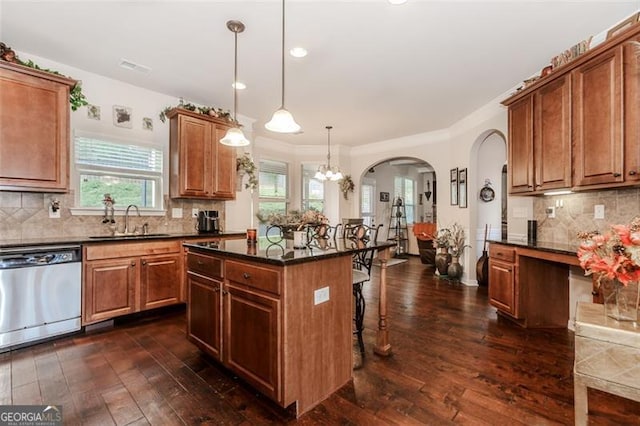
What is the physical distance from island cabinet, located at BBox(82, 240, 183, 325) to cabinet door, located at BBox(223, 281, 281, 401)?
1720 millimetres

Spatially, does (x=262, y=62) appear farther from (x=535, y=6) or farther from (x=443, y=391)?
(x=443, y=391)

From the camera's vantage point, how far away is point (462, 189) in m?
5.10

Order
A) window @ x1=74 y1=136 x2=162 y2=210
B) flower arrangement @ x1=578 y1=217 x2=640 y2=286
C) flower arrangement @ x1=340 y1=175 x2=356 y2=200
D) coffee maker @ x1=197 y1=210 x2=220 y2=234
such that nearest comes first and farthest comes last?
flower arrangement @ x1=578 y1=217 x2=640 y2=286, window @ x1=74 y1=136 x2=162 y2=210, coffee maker @ x1=197 y1=210 x2=220 y2=234, flower arrangement @ x1=340 y1=175 x2=356 y2=200

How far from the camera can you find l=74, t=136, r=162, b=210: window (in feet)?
11.1

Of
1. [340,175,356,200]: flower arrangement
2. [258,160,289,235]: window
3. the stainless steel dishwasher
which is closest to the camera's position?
the stainless steel dishwasher

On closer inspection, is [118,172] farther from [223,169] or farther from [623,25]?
[623,25]

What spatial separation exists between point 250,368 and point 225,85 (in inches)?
129

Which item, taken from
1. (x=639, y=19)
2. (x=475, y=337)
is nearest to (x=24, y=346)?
(x=475, y=337)

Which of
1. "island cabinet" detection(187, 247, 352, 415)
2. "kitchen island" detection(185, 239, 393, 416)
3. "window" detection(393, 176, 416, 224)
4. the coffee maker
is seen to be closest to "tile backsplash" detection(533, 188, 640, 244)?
"kitchen island" detection(185, 239, 393, 416)

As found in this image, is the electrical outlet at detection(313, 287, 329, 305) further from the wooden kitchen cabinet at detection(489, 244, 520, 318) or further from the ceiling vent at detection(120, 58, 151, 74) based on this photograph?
the ceiling vent at detection(120, 58, 151, 74)

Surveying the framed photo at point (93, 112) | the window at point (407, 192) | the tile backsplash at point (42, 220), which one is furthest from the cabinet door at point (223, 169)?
the window at point (407, 192)

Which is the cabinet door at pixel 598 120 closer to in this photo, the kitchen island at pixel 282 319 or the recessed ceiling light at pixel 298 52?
the kitchen island at pixel 282 319

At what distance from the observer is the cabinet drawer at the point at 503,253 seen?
10.3ft

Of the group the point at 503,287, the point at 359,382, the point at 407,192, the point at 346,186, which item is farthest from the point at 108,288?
the point at 407,192
